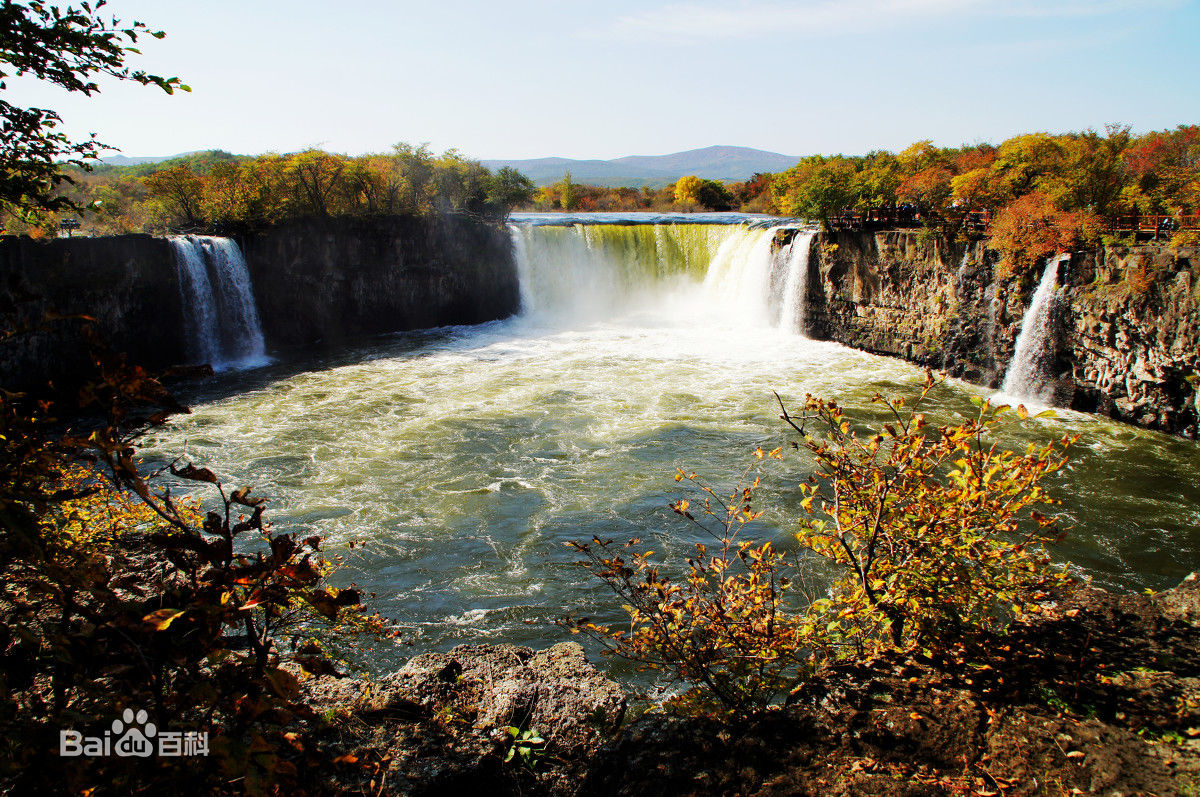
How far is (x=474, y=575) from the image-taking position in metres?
10.0

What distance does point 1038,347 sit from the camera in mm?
18219

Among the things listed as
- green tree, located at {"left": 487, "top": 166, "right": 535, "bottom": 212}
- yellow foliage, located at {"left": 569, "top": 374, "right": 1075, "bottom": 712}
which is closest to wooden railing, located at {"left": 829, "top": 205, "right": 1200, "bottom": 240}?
green tree, located at {"left": 487, "top": 166, "right": 535, "bottom": 212}

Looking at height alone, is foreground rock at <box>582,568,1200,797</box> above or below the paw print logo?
below

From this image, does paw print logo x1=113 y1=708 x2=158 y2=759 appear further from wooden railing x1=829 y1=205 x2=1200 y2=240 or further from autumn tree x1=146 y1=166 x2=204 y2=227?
autumn tree x1=146 y1=166 x2=204 y2=227

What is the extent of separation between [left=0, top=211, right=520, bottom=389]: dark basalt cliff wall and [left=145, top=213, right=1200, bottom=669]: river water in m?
3.24

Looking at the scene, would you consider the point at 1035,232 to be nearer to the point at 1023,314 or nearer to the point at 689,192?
the point at 1023,314

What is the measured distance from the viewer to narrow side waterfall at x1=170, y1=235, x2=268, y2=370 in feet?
75.6

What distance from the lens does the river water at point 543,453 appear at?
999 centimetres

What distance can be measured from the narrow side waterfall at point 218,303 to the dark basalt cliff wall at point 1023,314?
73.4ft

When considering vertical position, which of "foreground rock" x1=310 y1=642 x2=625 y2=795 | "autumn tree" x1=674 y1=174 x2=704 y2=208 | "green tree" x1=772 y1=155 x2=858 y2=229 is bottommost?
"foreground rock" x1=310 y1=642 x2=625 y2=795

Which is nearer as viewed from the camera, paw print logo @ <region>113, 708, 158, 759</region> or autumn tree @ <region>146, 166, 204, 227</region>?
paw print logo @ <region>113, 708, 158, 759</region>

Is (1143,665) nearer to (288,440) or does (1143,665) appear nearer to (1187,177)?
(288,440)

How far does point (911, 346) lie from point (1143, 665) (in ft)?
66.1

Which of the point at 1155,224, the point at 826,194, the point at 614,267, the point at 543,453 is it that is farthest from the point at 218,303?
the point at 1155,224
